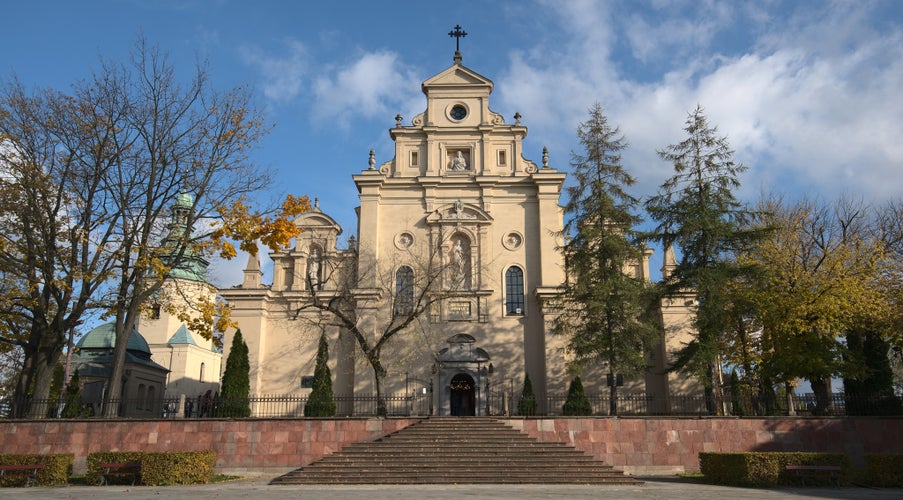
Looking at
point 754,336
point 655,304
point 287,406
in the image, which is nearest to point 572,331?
point 655,304

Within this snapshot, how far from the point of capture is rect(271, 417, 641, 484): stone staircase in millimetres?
19219

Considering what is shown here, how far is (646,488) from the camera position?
1789 cm

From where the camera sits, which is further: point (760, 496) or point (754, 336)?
point (754, 336)

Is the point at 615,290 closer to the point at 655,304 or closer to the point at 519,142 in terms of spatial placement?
the point at 655,304

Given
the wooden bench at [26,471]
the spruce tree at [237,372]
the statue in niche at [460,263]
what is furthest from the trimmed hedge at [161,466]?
the statue in niche at [460,263]

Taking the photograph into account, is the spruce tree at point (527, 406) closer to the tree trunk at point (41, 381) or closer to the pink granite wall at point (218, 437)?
the pink granite wall at point (218, 437)

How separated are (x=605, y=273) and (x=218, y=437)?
51.5 feet

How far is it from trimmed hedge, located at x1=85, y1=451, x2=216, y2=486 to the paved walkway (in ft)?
1.92

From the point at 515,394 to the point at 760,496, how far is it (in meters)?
15.0

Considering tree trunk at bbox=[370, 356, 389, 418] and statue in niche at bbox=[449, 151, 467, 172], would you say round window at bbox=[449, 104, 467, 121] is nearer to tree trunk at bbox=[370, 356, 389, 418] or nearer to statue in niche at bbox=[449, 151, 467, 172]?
statue in niche at bbox=[449, 151, 467, 172]

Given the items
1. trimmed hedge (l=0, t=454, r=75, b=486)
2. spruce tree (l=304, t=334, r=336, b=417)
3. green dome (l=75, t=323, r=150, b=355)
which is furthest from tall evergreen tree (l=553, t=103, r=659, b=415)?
green dome (l=75, t=323, r=150, b=355)

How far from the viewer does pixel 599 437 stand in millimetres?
22781

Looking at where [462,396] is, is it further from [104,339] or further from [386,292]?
[104,339]

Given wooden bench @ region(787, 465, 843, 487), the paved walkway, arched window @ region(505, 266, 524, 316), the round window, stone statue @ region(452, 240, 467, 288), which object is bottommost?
the paved walkway
